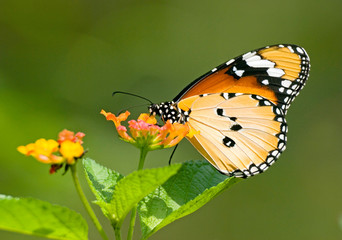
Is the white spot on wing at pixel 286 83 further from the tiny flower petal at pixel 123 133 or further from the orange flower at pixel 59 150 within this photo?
the orange flower at pixel 59 150

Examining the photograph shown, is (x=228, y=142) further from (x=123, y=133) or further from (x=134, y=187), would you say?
(x=134, y=187)

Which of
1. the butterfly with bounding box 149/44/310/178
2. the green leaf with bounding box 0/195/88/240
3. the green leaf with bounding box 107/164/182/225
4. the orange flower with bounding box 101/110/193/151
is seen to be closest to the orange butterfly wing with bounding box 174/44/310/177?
the butterfly with bounding box 149/44/310/178

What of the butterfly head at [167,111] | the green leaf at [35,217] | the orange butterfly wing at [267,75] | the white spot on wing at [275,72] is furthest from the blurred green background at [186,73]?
the green leaf at [35,217]

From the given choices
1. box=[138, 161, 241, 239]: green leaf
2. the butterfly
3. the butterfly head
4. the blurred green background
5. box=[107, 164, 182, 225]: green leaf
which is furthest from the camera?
the blurred green background

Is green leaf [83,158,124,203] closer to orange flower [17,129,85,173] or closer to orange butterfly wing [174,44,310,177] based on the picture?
orange flower [17,129,85,173]

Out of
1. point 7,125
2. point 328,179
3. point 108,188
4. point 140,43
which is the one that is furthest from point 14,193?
point 328,179
